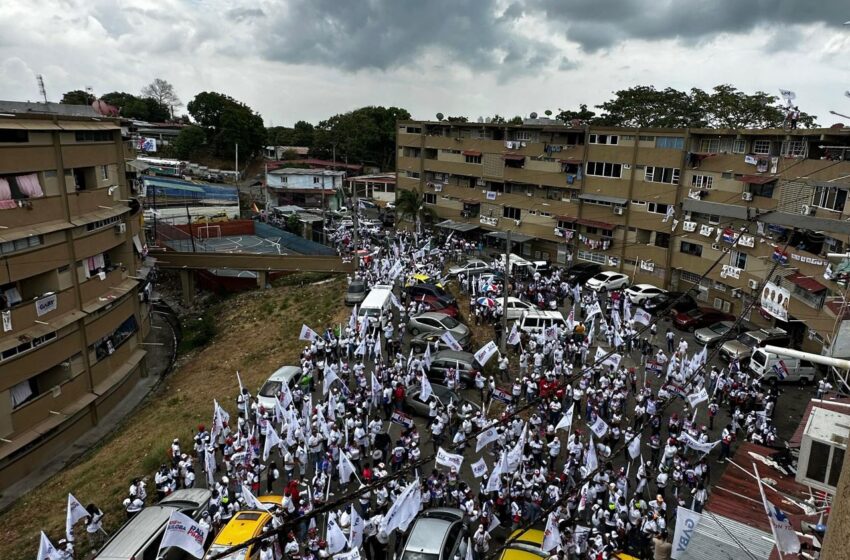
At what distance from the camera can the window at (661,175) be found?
35.1 metres

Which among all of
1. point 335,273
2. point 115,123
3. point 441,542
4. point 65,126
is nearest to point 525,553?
point 441,542

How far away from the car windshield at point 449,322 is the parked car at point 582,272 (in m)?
12.9

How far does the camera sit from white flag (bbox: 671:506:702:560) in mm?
11250

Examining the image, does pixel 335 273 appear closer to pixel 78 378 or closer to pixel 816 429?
pixel 78 378

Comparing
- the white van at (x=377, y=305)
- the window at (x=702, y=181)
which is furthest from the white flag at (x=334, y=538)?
the window at (x=702, y=181)

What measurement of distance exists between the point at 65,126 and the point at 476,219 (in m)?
32.0

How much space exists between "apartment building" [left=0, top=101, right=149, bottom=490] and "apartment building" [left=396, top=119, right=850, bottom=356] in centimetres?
2618

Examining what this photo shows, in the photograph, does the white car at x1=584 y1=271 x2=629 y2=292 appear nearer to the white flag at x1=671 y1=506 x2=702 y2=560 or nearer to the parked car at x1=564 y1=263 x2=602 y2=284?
the parked car at x1=564 y1=263 x2=602 y2=284

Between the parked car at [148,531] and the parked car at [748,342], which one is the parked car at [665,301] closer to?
the parked car at [748,342]

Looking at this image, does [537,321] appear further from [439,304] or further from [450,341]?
[450,341]

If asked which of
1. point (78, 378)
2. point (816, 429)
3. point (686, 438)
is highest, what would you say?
point (816, 429)

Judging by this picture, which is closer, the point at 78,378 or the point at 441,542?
the point at 441,542

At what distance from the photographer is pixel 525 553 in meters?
12.2

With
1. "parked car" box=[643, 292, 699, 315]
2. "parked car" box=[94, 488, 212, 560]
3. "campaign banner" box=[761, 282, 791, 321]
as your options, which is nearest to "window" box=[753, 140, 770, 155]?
"parked car" box=[643, 292, 699, 315]
